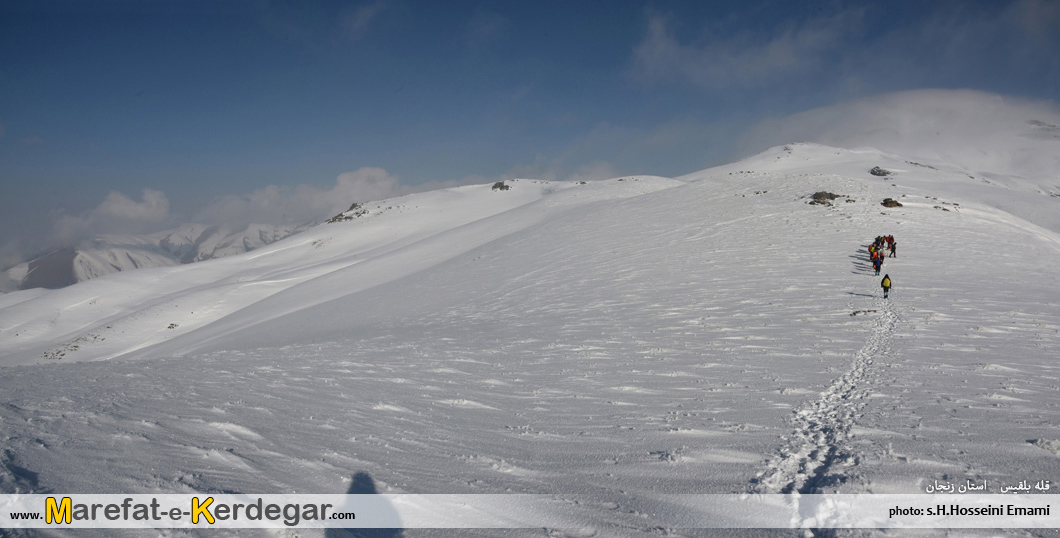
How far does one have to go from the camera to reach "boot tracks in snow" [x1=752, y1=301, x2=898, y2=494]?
341 centimetres

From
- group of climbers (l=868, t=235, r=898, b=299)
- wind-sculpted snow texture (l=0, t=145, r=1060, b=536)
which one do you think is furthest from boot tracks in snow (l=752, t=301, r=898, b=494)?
group of climbers (l=868, t=235, r=898, b=299)

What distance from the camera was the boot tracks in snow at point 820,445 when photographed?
341cm

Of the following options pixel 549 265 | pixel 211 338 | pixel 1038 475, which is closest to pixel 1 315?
pixel 211 338

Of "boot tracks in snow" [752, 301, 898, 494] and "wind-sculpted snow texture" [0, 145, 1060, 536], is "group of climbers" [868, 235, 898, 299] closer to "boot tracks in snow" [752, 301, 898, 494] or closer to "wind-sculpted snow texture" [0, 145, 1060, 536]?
"wind-sculpted snow texture" [0, 145, 1060, 536]

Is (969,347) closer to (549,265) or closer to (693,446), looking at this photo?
(693,446)

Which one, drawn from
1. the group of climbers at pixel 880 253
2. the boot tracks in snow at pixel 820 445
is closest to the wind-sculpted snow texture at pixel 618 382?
the boot tracks in snow at pixel 820 445

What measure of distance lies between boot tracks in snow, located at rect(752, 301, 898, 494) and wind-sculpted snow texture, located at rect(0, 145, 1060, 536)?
29mm

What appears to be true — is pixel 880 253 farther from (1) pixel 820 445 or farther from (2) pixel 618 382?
(1) pixel 820 445

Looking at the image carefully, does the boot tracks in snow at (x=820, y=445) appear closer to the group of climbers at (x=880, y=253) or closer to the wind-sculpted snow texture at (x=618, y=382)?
the wind-sculpted snow texture at (x=618, y=382)

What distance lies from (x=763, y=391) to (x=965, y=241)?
61.4 feet

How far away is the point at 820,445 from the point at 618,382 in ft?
9.95

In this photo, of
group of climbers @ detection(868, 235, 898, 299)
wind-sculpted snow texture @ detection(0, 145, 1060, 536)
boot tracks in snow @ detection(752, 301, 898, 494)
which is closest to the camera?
boot tracks in snow @ detection(752, 301, 898, 494)

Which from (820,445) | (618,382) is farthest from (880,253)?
(820,445)

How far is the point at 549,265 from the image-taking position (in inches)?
810
